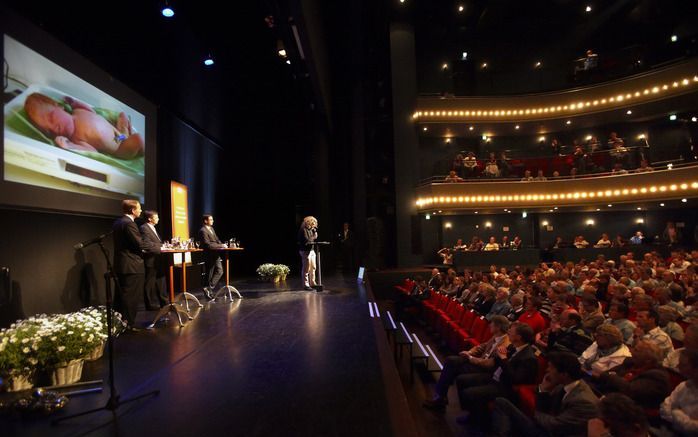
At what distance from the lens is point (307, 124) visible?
45.8ft

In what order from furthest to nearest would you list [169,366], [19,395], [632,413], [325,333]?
[325,333], [169,366], [19,395], [632,413]

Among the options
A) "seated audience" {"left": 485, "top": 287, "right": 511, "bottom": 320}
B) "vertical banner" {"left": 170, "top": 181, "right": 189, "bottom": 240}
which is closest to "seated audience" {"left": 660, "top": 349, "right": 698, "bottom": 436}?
"seated audience" {"left": 485, "top": 287, "right": 511, "bottom": 320}

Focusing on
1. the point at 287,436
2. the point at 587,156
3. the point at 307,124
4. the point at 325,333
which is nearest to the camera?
the point at 287,436

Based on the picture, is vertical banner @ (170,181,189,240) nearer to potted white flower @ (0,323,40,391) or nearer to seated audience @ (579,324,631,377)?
potted white flower @ (0,323,40,391)

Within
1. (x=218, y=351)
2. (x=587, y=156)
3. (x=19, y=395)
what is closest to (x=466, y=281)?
(x=218, y=351)

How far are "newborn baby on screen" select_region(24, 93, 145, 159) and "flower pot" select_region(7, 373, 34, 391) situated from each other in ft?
8.72

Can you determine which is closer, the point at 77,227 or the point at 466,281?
the point at 77,227

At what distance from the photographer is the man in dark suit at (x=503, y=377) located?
336cm

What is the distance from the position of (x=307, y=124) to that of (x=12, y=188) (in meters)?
10.5

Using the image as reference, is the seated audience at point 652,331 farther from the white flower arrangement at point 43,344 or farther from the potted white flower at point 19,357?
the potted white flower at point 19,357

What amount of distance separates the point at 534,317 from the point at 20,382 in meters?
4.88

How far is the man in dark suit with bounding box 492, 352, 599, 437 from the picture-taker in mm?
2564

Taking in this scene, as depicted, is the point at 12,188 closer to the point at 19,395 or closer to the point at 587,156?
the point at 19,395

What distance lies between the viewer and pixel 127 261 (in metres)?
4.63
